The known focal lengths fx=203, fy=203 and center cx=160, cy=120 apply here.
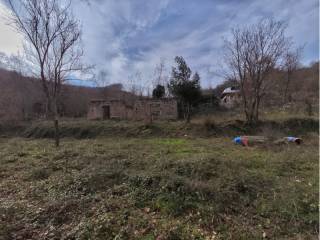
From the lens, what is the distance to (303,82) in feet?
78.7

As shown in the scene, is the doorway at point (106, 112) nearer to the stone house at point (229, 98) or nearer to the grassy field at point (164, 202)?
the stone house at point (229, 98)

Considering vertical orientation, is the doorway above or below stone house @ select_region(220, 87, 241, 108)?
below

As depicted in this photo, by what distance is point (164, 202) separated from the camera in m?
3.42

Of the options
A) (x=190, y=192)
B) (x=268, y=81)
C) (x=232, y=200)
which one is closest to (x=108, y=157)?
(x=190, y=192)

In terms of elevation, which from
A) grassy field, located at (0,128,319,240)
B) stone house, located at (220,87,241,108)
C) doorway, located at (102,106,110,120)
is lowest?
grassy field, located at (0,128,319,240)

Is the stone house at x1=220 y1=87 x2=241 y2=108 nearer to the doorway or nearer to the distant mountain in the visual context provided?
the distant mountain

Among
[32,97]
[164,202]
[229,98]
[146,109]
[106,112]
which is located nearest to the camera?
[164,202]

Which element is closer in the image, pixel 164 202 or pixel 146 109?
pixel 164 202

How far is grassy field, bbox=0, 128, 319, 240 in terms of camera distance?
106 inches

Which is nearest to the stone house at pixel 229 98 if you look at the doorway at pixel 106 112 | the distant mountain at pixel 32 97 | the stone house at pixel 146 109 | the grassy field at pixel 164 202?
the stone house at pixel 146 109

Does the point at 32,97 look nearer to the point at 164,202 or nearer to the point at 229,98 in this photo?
the point at 229,98

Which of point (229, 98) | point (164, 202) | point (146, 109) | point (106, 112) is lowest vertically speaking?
point (164, 202)

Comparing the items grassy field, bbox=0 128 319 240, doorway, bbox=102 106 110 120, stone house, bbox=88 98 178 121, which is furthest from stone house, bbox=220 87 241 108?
grassy field, bbox=0 128 319 240

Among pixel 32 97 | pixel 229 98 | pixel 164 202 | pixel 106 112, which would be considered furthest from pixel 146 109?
pixel 164 202
